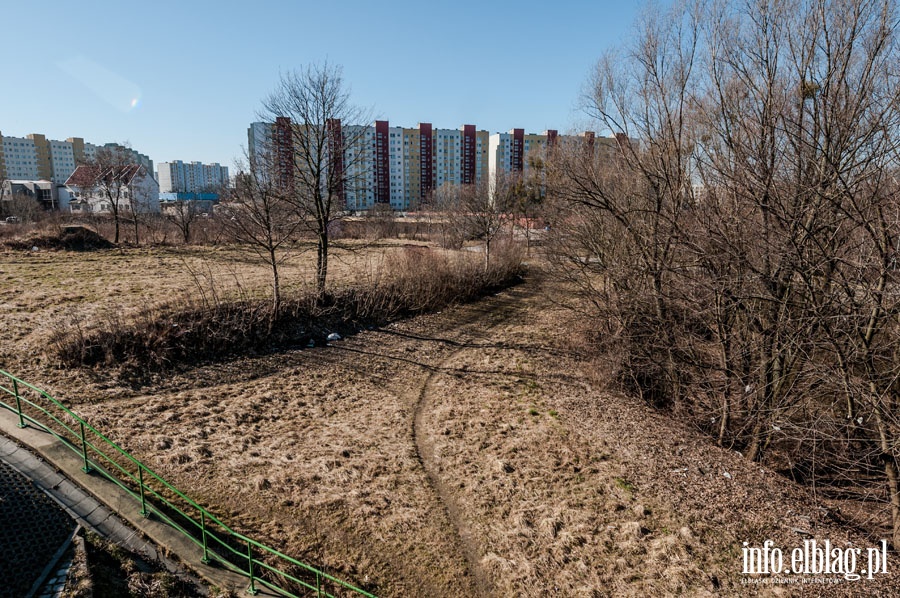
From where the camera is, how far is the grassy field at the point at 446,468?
5.51 m

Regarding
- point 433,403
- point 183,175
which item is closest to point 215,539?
point 433,403

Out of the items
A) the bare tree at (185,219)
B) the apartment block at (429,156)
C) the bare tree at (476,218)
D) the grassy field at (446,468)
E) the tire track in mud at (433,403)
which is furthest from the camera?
the apartment block at (429,156)

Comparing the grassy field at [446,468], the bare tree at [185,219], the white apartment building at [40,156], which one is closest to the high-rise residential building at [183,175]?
the white apartment building at [40,156]

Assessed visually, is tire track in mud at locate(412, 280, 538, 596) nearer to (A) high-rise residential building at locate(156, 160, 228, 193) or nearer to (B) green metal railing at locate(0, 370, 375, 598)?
(B) green metal railing at locate(0, 370, 375, 598)

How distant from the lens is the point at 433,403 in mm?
10258

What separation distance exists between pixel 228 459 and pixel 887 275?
871 centimetres

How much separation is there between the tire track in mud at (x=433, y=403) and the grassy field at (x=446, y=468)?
0.03m

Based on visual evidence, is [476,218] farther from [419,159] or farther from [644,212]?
[419,159]

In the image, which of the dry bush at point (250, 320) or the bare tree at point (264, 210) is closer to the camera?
the dry bush at point (250, 320)

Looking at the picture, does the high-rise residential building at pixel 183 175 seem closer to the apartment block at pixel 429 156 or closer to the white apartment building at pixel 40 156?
the white apartment building at pixel 40 156

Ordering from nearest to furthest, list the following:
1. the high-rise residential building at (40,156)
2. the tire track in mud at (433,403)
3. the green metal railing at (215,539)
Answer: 1. the green metal railing at (215,539)
2. the tire track in mud at (433,403)
3. the high-rise residential building at (40,156)

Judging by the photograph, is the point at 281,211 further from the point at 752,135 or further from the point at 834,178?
the point at 834,178

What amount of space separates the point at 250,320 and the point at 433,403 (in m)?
5.62

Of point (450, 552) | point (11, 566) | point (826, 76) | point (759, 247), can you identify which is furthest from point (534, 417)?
point (11, 566)
